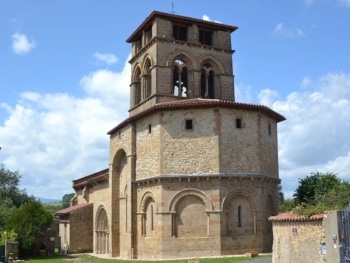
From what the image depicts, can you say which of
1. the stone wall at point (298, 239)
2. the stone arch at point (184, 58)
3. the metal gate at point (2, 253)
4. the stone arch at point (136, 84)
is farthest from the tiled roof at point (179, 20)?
the stone wall at point (298, 239)

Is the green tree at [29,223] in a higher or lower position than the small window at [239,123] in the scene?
lower

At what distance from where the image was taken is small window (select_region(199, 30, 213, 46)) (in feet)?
119

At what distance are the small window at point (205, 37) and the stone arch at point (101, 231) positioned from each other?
16022 millimetres

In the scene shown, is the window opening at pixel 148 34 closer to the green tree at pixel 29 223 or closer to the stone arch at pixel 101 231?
the stone arch at pixel 101 231

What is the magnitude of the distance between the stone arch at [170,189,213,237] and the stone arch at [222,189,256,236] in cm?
120

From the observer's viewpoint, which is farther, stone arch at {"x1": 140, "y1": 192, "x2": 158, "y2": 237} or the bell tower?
the bell tower

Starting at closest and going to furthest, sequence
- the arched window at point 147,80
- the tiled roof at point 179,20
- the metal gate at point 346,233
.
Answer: the metal gate at point 346,233 → the tiled roof at point 179,20 → the arched window at point 147,80

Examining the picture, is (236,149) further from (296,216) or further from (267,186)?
(296,216)

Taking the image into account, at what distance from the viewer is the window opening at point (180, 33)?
35.6 metres

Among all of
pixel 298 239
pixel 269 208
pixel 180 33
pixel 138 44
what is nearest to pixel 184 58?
pixel 180 33

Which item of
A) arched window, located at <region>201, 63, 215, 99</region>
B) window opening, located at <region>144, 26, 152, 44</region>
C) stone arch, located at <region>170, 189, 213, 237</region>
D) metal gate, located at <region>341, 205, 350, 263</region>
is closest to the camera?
metal gate, located at <region>341, 205, 350, 263</region>

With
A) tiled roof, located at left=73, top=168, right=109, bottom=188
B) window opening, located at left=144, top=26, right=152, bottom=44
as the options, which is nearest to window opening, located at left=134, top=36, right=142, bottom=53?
window opening, located at left=144, top=26, right=152, bottom=44

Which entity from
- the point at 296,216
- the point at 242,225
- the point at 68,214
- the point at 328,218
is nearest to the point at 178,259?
the point at 242,225

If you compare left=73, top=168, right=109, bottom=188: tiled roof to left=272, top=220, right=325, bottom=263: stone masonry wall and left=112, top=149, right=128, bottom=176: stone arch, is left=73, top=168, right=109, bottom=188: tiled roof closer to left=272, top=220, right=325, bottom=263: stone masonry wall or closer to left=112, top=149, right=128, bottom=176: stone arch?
left=112, top=149, right=128, bottom=176: stone arch
